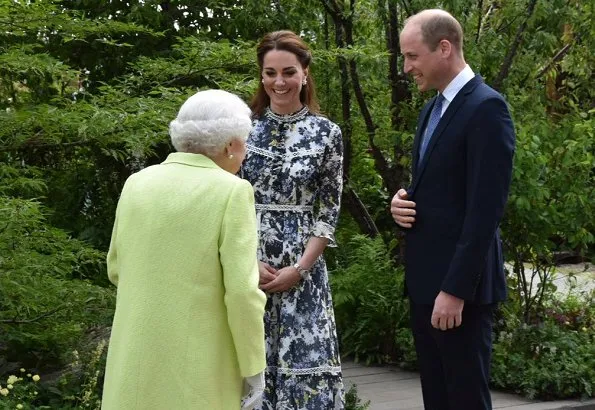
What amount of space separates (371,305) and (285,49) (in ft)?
11.8

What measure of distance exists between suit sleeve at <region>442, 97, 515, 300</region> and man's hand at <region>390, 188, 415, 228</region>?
1.04 ft

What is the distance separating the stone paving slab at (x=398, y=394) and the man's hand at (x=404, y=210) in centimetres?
251

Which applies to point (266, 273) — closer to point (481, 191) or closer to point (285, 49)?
point (285, 49)

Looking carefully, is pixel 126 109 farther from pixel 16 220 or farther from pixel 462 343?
pixel 462 343

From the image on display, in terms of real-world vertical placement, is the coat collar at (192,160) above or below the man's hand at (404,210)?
above

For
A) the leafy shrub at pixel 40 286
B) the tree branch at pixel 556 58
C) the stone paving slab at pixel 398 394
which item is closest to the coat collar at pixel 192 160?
the leafy shrub at pixel 40 286

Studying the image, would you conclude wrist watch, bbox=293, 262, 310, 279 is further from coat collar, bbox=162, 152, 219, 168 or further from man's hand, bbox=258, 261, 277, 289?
coat collar, bbox=162, 152, 219, 168

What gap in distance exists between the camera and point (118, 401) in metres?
3.65

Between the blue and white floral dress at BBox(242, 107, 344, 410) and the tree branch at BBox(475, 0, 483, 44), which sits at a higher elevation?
the tree branch at BBox(475, 0, 483, 44)

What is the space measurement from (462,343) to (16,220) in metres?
2.25

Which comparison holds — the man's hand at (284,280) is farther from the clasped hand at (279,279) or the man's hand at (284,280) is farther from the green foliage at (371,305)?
the green foliage at (371,305)

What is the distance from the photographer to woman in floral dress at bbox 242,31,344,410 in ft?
16.0

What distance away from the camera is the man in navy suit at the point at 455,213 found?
4227 mm

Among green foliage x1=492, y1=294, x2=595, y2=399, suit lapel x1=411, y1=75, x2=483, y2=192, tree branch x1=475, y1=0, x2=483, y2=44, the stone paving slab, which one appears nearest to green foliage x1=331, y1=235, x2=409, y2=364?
the stone paving slab
